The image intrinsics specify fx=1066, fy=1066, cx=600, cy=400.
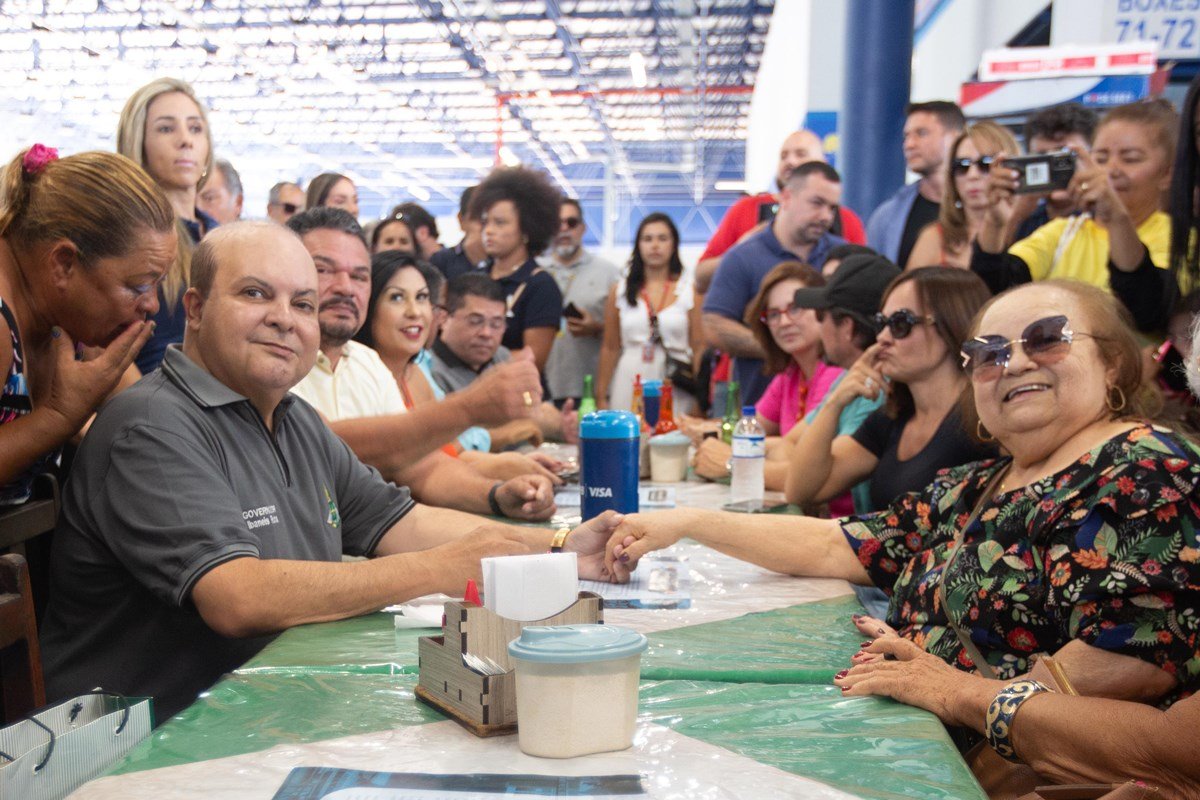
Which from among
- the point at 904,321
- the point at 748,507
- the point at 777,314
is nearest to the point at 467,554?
the point at 748,507

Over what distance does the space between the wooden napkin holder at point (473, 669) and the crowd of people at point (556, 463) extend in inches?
14.8

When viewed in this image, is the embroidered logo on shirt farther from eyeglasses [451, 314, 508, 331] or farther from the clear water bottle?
eyeglasses [451, 314, 508, 331]

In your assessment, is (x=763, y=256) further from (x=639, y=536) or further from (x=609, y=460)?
(x=639, y=536)

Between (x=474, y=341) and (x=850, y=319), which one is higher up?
(x=850, y=319)

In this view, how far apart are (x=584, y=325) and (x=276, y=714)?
191 inches

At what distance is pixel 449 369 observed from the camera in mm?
4426

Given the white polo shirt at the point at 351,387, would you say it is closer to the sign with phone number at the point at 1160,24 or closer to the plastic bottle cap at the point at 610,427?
the plastic bottle cap at the point at 610,427

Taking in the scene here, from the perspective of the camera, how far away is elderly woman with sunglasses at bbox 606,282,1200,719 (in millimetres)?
1496

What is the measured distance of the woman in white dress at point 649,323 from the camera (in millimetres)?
5715

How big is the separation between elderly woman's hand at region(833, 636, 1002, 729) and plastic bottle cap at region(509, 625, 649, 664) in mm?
444

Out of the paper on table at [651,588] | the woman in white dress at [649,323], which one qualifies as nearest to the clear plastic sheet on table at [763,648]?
the paper on table at [651,588]

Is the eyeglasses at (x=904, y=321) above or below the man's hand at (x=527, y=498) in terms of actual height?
above

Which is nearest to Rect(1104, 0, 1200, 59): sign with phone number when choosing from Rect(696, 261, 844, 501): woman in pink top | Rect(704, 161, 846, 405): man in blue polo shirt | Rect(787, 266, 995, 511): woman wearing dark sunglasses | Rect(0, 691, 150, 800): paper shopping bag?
Rect(704, 161, 846, 405): man in blue polo shirt

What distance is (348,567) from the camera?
5.61ft
